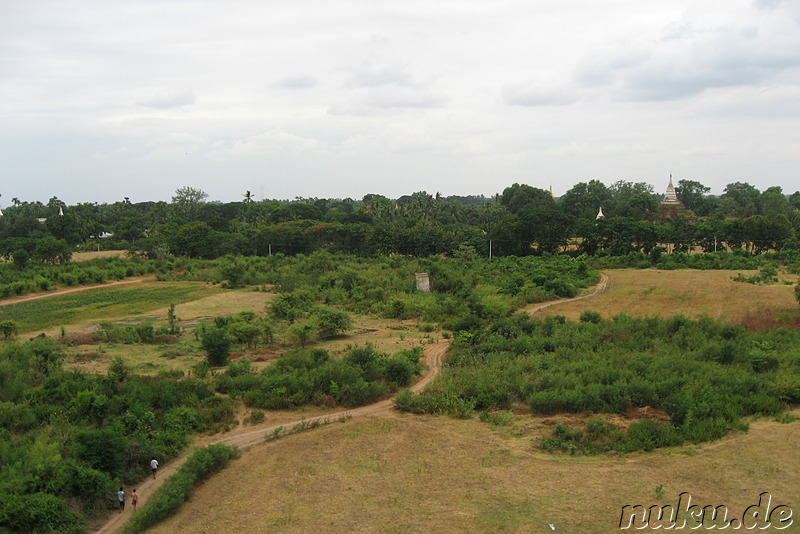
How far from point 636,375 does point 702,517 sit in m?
6.98

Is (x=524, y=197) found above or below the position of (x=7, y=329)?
above

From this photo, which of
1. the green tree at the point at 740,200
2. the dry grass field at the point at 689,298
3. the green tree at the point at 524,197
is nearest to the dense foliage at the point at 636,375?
the dry grass field at the point at 689,298

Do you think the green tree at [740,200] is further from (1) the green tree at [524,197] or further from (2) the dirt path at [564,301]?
(2) the dirt path at [564,301]

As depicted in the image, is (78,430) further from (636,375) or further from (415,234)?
(415,234)

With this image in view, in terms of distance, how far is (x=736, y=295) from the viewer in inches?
1162

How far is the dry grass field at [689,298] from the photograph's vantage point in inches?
1040

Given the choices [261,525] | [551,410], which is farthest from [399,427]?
[261,525]

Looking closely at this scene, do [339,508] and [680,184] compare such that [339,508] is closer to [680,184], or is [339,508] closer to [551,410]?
[551,410]

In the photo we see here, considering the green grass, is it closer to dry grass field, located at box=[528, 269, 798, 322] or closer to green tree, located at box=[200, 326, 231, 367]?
green tree, located at box=[200, 326, 231, 367]

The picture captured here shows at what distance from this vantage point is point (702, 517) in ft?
34.3

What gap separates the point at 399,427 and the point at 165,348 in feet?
39.9

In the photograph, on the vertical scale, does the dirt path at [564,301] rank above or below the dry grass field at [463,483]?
above

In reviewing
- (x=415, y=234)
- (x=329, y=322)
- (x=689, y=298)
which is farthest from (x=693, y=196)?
(x=329, y=322)

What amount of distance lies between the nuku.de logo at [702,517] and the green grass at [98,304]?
2680cm
